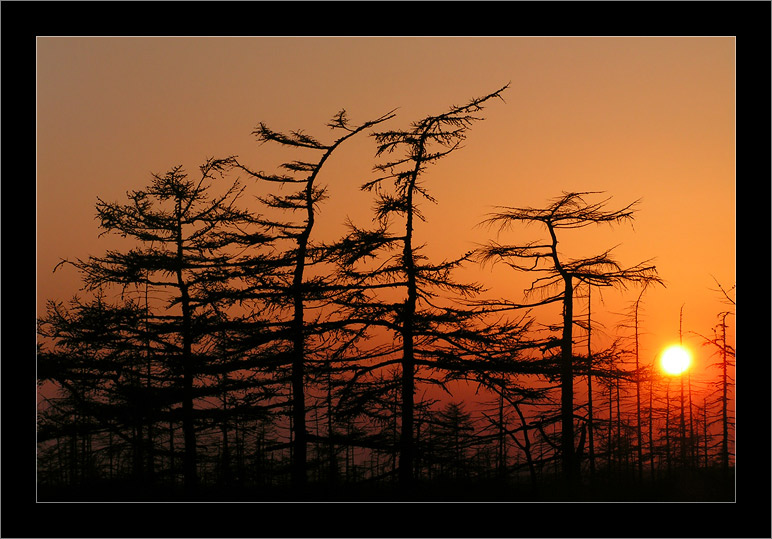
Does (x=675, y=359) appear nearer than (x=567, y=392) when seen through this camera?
No

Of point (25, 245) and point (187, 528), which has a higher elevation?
point (25, 245)

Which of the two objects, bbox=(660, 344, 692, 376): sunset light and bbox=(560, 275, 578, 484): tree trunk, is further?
bbox=(660, 344, 692, 376): sunset light

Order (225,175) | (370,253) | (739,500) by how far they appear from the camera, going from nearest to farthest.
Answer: (739,500) < (370,253) < (225,175)

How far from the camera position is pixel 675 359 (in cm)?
3678

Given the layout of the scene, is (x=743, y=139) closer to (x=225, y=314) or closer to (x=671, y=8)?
(x=671, y=8)

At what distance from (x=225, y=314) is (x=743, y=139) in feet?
52.2

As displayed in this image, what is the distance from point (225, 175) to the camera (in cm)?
2398

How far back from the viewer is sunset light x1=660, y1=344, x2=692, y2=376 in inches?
1357

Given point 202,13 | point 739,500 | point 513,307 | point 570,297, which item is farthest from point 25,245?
point 739,500

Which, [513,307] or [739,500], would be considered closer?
[739,500]

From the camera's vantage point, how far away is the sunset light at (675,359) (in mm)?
34469

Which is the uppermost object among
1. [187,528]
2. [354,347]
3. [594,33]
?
[594,33]

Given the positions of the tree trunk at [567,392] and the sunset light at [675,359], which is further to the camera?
the sunset light at [675,359]

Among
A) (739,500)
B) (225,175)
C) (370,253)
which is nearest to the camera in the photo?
(739,500)
